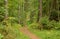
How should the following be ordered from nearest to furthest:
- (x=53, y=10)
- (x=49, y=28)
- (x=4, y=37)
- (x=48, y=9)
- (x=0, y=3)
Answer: (x=4, y=37)
(x=0, y=3)
(x=49, y=28)
(x=53, y=10)
(x=48, y=9)

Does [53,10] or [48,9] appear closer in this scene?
[53,10]

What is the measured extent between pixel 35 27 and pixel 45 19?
1660 millimetres

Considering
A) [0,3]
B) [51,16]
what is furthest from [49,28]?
[0,3]

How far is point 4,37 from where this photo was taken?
11.8 meters

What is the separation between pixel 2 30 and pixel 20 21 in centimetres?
2009

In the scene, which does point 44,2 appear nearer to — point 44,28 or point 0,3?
point 44,28

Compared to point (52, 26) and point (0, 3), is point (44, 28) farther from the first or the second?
point (0, 3)

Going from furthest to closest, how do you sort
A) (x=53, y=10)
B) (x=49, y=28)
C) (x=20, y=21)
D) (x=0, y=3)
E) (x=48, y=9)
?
(x=20, y=21)
(x=48, y=9)
(x=53, y=10)
(x=49, y=28)
(x=0, y=3)

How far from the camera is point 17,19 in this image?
33562 mm

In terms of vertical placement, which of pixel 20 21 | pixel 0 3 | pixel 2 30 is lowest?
pixel 20 21

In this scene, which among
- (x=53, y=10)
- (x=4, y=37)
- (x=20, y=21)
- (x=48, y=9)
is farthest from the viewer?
(x=20, y=21)

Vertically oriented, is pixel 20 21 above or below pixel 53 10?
below

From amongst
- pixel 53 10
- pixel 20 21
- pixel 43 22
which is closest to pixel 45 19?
pixel 43 22

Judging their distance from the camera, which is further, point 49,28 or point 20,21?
point 20,21
